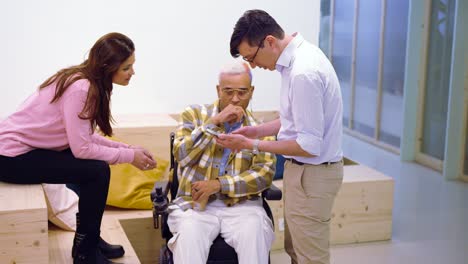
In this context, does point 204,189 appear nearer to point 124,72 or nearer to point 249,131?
point 249,131

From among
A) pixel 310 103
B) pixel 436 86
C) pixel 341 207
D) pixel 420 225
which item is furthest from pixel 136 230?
pixel 436 86

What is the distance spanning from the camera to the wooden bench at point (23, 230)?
2.78 m

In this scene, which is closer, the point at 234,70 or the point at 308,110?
the point at 308,110

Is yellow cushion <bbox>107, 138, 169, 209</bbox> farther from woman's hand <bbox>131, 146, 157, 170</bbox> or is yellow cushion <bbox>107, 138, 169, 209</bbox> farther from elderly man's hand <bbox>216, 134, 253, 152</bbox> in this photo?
elderly man's hand <bbox>216, 134, 253, 152</bbox>

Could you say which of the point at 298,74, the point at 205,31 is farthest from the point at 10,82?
the point at 298,74

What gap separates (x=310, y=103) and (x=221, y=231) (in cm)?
91

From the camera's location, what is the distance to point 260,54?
9.00ft

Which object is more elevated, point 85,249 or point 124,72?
point 124,72

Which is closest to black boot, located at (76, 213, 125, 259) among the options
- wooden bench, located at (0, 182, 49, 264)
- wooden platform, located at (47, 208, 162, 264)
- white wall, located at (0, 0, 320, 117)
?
wooden platform, located at (47, 208, 162, 264)

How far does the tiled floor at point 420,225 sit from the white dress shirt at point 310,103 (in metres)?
1.59

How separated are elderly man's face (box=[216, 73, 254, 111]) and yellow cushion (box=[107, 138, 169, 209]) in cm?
122

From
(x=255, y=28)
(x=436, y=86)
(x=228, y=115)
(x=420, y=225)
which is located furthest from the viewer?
(x=436, y=86)

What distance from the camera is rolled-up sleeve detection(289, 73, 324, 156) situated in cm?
258

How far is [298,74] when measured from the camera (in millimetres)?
2588
